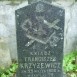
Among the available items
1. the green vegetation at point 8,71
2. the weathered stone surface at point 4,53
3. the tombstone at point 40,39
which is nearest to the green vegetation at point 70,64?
the tombstone at point 40,39

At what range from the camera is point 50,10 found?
4.24 meters

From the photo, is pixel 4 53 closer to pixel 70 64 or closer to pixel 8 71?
pixel 8 71

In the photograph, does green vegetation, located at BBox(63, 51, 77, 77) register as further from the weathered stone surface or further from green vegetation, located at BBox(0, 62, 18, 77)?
the weathered stone surface

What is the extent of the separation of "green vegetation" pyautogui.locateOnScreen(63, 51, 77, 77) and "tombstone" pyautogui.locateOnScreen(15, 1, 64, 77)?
0.73 meters

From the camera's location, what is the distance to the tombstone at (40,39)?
14.0 ft

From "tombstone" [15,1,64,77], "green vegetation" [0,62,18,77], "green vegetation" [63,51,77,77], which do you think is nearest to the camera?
"tombstone" [15,1,64,77]

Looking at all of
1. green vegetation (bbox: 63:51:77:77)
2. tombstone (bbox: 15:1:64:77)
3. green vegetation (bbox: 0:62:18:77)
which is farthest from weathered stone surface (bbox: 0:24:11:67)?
green vegetation (bbox: 63:51:77:77)

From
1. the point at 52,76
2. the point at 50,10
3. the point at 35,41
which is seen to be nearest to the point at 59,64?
the point at 52,76

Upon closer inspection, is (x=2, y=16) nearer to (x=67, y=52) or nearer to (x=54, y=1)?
(x=54, y=1)

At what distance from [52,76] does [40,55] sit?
1.46ft

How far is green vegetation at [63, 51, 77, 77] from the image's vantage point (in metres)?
5.41

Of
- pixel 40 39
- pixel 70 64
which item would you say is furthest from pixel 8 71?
pixel 40 39

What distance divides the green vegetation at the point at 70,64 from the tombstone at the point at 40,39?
2.40ft

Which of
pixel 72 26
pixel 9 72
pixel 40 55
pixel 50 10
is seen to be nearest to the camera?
pixel 50 10
